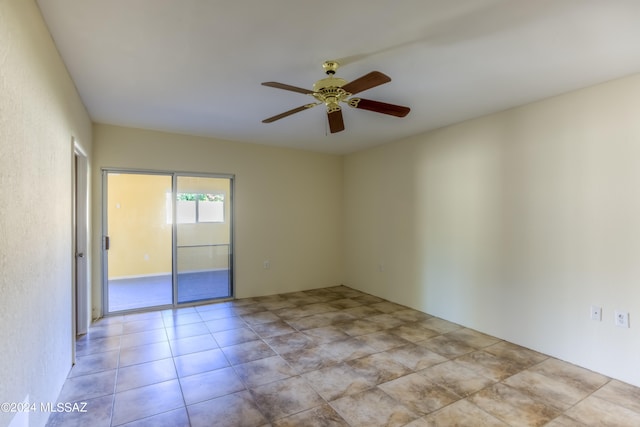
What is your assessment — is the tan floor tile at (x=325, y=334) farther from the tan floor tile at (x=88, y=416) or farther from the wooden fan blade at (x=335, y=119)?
the wooden fan blade at (x=335, y=119)

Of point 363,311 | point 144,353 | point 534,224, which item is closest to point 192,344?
point 144,353

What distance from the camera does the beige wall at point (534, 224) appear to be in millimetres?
2660

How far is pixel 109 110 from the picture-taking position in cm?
356

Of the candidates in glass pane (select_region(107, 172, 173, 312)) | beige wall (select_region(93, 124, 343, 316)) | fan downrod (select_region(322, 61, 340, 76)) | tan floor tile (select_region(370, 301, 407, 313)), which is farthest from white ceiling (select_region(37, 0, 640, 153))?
tan floor tile (select_region(370, 301, 407, 313))

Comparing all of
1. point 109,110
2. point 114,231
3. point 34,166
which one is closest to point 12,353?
point 34,166

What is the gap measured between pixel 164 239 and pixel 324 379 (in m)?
3.20

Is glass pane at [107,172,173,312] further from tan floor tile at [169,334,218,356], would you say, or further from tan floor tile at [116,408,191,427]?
tan floor tile at [116,408,191,427]

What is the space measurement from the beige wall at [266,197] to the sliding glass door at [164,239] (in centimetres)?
17

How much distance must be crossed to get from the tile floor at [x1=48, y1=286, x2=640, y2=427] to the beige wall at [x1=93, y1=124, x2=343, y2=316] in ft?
4.58

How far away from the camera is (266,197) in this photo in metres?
5.32

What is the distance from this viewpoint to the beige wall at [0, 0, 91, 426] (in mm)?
1424

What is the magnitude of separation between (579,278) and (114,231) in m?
5.27

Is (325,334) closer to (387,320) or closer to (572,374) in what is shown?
(387,320)

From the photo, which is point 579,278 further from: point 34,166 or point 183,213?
point 183,213
